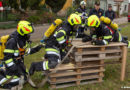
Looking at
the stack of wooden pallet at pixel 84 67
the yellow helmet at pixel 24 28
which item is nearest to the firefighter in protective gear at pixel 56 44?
the stack of wooden pallet at pixel 84 67

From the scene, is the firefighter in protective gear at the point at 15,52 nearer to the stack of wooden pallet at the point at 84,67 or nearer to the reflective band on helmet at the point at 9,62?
the reflective band on helmet at the point at 9,62

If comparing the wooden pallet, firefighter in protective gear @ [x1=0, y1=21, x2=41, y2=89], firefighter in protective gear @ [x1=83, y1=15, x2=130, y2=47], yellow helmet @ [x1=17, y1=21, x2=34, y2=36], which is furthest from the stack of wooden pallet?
yellow helmet @ [x1=17, y1=21, x2=34, y2=36]

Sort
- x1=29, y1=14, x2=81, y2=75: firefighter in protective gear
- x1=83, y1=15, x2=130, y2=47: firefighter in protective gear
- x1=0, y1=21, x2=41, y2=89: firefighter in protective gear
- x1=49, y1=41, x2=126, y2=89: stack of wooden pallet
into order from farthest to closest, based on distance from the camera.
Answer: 1. x1=83, y1=15, x2=130, y2=47: firefighter in protective gear
2. x1=49, y1=41, x2=126, y2=89: stack of wooden pallet
3. x1=29, y1=14, x2=81, y2=75: firefighter in protective gear
4. x1=0, y1=21, x2=41, y2=89: firefighter in protective gear

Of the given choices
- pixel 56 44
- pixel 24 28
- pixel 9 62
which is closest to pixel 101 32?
pixel 56 44

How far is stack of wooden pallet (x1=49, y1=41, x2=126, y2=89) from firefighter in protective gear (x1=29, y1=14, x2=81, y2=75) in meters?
0.27

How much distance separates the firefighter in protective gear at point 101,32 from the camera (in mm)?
4531

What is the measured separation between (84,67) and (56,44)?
0.95 metres

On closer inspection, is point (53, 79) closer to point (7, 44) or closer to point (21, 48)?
point (21, 48)

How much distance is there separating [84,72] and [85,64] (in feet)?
0.76

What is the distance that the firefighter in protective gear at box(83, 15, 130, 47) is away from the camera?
4.53 metres

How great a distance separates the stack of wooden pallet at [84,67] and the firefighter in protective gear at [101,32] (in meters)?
0.19

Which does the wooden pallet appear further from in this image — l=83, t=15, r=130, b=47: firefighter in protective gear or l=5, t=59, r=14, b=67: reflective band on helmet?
l=5, t=59, r=14, b=67: reflective band on helmet

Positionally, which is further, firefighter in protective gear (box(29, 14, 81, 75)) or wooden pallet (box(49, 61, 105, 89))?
wooden pallet (box(49, 61, 105, 89))

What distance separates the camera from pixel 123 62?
4934mm
